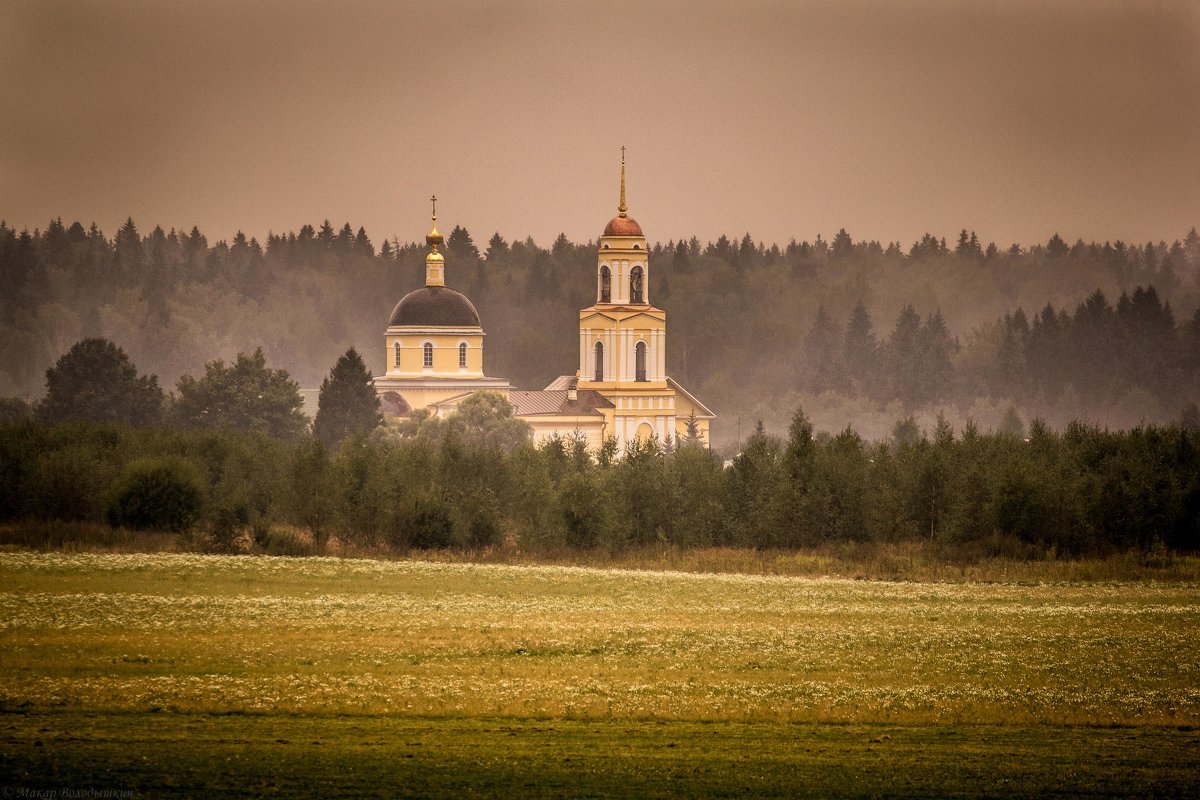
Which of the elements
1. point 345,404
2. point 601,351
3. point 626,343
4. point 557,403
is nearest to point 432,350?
point 557,403

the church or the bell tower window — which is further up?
the bell tower window

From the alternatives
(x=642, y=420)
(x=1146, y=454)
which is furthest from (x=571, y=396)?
(x=1146, y=454)

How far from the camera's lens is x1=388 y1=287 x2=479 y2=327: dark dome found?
405 ft

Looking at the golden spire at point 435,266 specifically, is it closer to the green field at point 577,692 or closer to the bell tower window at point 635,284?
the bell tower window at point 635,284

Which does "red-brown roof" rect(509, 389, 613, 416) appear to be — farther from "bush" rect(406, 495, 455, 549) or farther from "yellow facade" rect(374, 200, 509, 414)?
"bush" rect(406, 495, 455, 549)

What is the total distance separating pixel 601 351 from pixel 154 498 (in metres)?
72.7

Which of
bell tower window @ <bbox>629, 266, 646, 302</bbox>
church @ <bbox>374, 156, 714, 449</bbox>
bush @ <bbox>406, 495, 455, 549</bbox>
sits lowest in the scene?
bush @ <bbox>406, 495, 455, 549</bbox>

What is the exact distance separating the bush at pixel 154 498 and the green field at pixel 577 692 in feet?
44.0

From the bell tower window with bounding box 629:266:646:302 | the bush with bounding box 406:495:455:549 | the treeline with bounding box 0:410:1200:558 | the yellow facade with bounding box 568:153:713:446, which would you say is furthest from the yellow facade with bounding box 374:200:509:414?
the bush with bounding box 406:495:455:549

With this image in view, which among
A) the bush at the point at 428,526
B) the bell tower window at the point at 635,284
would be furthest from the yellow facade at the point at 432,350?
the bush at the point at 428,526

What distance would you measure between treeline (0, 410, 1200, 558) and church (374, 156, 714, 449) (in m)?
57.6

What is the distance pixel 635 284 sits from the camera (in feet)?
411

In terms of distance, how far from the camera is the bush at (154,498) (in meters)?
53.5

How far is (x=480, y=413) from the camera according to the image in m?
103
